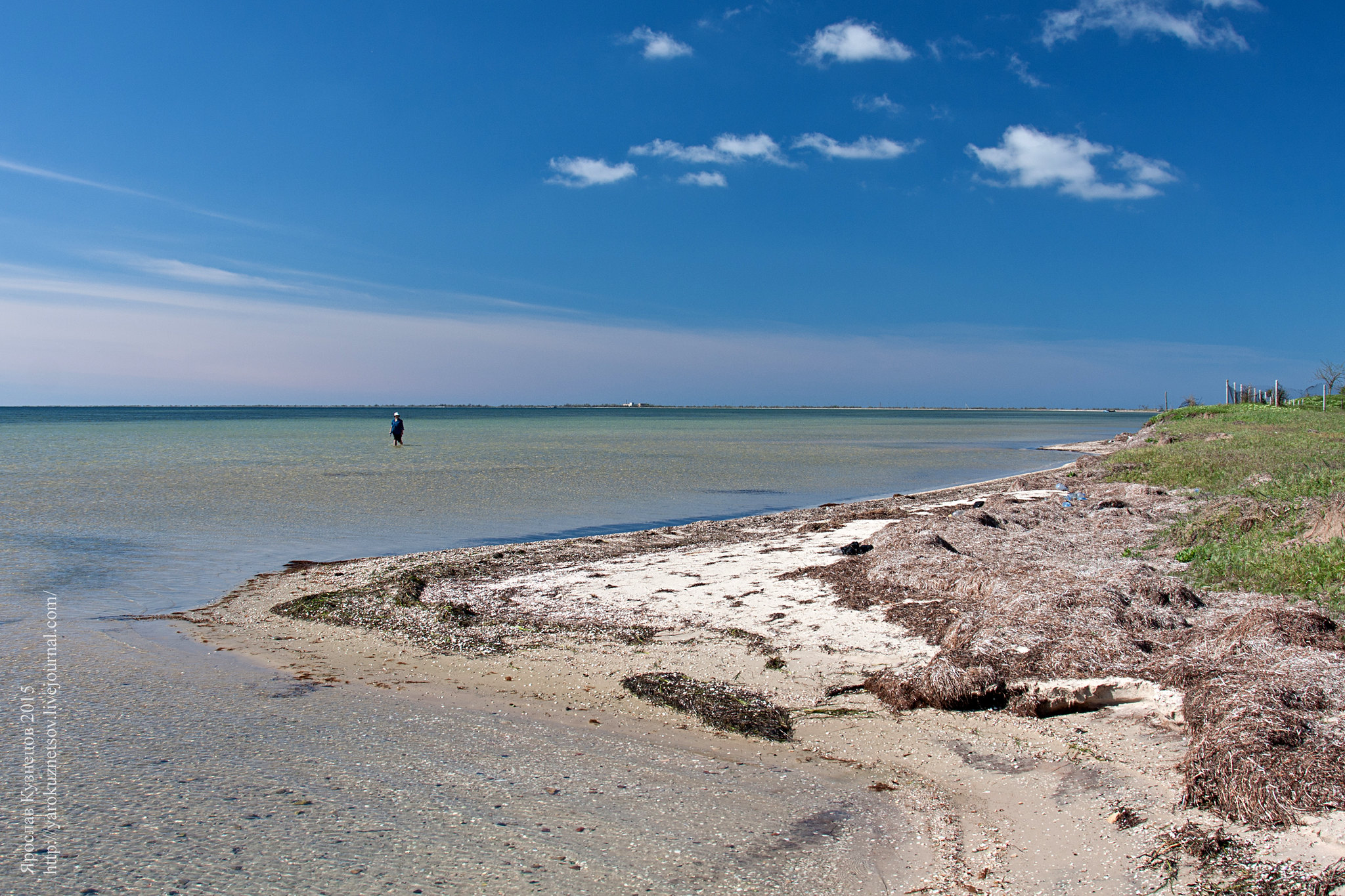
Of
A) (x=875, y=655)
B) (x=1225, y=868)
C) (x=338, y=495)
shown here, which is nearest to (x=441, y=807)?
(x=1225, y=868)

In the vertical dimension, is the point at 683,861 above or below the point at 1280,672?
below

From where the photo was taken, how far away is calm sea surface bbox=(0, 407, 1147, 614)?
1280 centimetres

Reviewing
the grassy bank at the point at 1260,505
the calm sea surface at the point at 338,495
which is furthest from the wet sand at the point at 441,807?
the grassy bank at the point at 1260,505

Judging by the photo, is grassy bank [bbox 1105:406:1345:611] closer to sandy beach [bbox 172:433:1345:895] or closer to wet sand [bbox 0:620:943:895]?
sandy beach [bbox 172:433:1345:895]

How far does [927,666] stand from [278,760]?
4920mm

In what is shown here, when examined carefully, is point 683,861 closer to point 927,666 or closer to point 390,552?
point 927,666

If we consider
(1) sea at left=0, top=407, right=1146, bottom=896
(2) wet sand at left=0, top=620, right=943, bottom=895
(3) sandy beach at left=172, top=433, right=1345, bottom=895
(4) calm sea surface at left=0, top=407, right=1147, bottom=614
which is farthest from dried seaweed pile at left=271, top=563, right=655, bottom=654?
(4) calm sea surface at left=0, top=407, right=1147, bottom=614

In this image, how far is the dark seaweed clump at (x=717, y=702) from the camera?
5883 mm

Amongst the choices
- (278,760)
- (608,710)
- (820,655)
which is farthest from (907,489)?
(278,760)

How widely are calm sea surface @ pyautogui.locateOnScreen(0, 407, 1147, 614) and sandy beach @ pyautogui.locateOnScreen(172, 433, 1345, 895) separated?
2318mm

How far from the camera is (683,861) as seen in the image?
402 centimetres

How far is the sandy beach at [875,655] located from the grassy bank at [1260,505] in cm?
61

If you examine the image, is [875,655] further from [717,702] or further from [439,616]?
[439,616]

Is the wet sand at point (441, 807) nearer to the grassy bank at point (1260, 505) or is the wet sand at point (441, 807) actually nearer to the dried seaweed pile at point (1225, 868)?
the dried seaweed pile at point (1225, 868)
